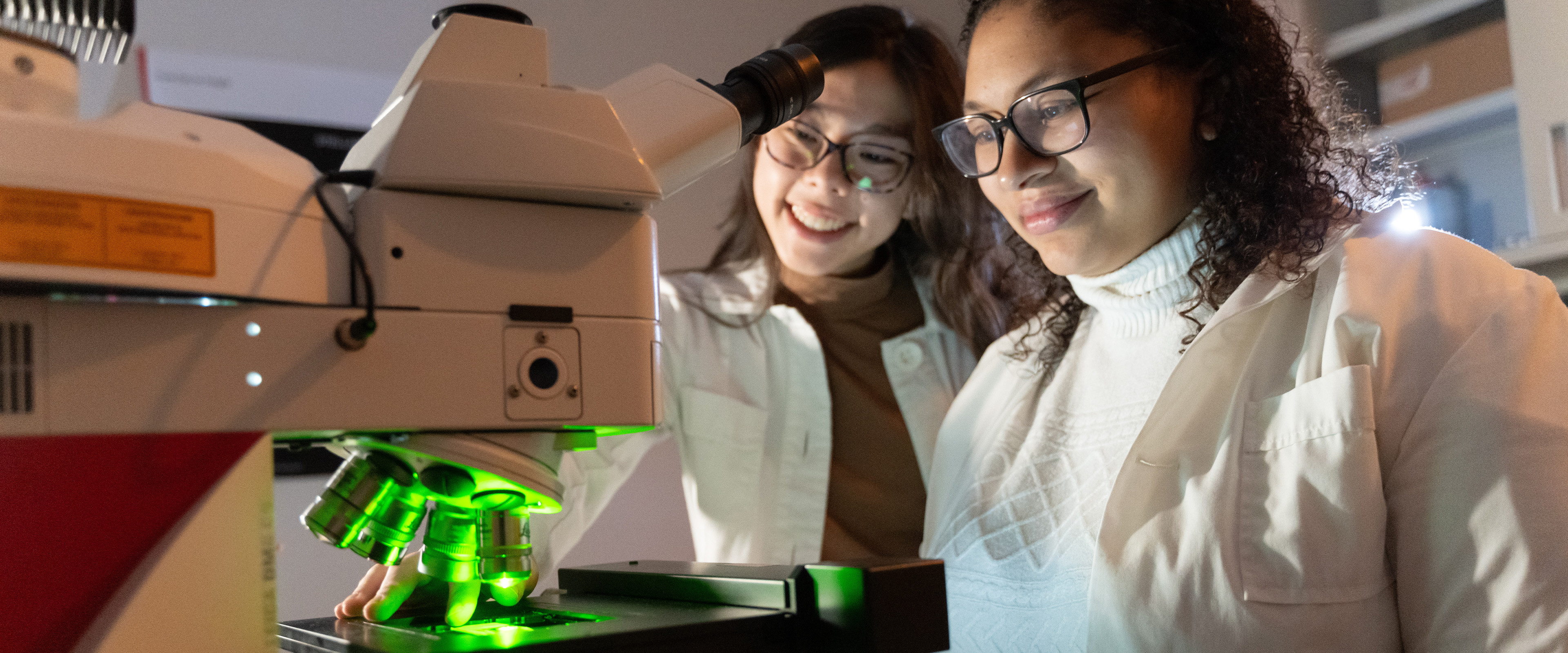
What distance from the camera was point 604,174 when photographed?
69 cm

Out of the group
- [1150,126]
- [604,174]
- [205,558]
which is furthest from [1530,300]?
[205,558]

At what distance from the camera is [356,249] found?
2.14ft

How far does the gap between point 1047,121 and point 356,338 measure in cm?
76

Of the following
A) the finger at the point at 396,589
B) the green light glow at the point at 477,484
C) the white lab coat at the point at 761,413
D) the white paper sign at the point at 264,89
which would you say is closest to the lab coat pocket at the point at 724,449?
the white lab coat at the point at 761,413

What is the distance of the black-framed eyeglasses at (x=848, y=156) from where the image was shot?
1.50 m

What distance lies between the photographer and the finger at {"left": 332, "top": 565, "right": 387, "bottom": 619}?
36.5 inches

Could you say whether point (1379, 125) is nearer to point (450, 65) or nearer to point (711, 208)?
point (711, 208)

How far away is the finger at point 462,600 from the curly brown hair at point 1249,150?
2.58 feet

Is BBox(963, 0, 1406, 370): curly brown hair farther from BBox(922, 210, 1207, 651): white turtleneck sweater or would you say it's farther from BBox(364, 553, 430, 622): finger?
BBox(364, 553, 430, 622): finger

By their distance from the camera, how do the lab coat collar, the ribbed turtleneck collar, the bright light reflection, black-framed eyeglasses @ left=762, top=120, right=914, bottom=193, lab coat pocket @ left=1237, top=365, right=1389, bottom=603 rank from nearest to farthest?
lab coat pocket @ left=1237, top=365, right=1389, bottom=603
the bright light reflection
the ribbed turtleneck collar
black-framed eyeglasses @ left=762, top=120, right=914, bottom=193
the lab coat collar

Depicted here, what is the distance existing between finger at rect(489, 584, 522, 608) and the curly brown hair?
757mm

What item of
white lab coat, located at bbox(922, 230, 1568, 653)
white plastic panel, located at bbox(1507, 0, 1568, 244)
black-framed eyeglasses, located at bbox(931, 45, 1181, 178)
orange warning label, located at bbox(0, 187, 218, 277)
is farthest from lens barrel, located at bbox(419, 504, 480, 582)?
white plastic panel, located at bbox(1507, 0, 1568, 244)

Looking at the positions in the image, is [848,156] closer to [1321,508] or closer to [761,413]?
[761,413]

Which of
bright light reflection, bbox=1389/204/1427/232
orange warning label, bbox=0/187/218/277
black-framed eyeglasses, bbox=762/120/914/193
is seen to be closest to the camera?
orange warning label, bbox=0/187/218/277
